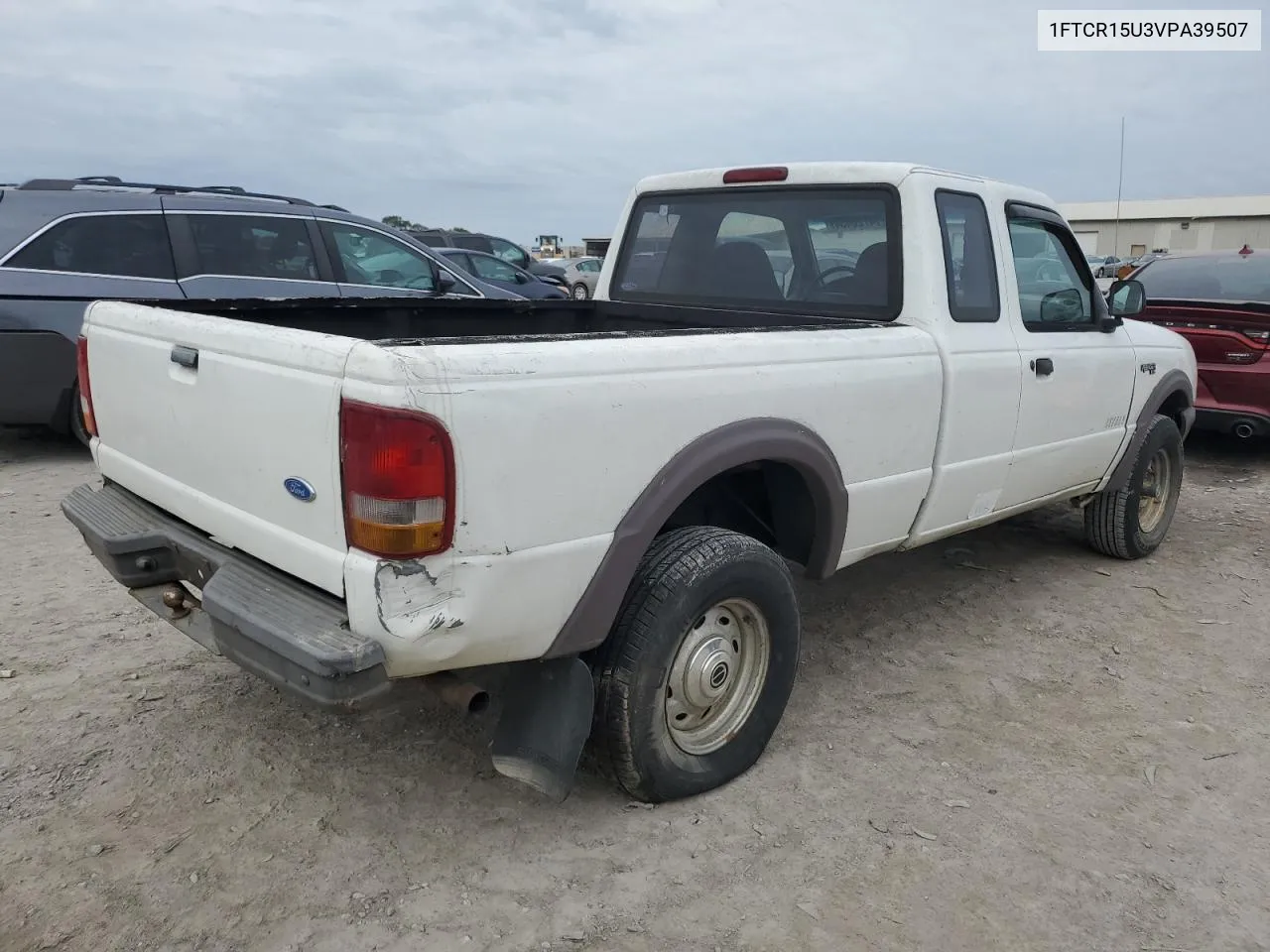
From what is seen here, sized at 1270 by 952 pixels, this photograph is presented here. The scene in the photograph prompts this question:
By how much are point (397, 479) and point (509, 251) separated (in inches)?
704

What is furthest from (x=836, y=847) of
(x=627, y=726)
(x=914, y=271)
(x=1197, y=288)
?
(x=1197, y=288)

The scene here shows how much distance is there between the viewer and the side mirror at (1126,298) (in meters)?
4.54

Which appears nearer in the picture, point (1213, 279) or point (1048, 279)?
point (1048, 279)

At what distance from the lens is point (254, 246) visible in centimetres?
Answer: 717

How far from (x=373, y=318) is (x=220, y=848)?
7.04ft

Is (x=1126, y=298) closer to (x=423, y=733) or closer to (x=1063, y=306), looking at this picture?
(x=1063, y=306)

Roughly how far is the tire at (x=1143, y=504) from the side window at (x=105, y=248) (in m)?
6.13

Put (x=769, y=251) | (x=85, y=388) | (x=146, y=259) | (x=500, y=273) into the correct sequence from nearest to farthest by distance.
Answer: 1. (x=85, y=388)
2. (x=769, y=251)
3. (x=146, y=259)
4. (x=500, y=273)

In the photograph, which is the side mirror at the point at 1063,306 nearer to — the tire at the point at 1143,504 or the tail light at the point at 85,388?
the tire at the point at 1143,504

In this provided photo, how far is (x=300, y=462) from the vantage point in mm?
2234

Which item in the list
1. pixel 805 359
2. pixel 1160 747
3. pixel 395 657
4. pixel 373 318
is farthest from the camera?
pixel 373 318

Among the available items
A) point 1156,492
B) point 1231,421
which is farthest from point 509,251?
point 1156,492

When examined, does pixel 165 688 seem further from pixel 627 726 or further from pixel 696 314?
pixel 696 314

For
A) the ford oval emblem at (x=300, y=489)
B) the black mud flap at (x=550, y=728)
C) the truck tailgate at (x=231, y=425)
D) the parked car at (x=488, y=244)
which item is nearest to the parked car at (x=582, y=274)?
the parked car at (x=488, y=244)
